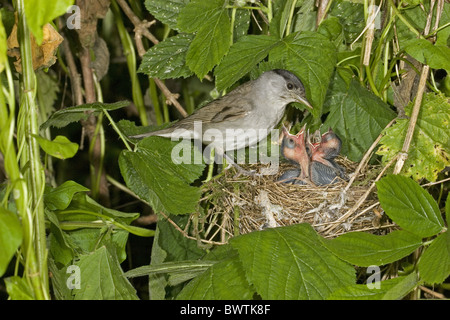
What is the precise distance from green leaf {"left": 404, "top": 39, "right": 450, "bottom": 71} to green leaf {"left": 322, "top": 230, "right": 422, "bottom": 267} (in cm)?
49

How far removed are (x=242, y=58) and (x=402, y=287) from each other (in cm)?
83

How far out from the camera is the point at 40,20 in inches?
43.1

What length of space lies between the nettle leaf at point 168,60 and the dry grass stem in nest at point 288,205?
41 centimetres

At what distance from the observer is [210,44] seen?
194 cm

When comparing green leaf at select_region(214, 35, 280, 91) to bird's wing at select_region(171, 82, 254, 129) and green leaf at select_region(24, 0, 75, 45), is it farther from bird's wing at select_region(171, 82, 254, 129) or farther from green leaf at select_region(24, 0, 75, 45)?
green leaf at select_region(24, 0, 75, 45)

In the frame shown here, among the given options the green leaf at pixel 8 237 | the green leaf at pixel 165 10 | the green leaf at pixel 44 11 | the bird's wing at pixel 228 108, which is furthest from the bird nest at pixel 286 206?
the green leaf at pixel 44 11

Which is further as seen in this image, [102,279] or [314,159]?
[314,159]

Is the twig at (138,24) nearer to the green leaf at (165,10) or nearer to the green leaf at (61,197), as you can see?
the green leaf at (165,10)

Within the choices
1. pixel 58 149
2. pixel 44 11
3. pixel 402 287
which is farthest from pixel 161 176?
pixel 44 11

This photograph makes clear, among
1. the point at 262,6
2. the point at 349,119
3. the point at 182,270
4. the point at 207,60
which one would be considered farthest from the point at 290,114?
the point at 182,270

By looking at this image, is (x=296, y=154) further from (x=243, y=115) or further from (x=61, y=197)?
(x=61, y=197)

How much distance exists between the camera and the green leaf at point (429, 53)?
1749 mm

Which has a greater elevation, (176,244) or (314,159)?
(314,159)

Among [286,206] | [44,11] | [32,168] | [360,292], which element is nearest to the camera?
[44,11]
